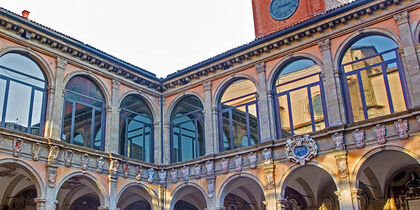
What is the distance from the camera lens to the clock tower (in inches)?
894

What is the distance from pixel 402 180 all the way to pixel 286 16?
33.7 feet

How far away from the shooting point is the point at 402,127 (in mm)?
13992

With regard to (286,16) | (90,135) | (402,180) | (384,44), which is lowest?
(402,180)

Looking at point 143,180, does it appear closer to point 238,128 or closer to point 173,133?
point 173,133

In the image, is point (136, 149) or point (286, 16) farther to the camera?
point (286, 16)

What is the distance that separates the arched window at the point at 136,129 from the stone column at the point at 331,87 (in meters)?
7.94

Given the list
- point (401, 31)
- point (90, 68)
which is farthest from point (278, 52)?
point (90, 68)

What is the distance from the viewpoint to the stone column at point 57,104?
1609 cm

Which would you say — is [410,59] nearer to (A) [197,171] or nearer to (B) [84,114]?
(A) [197,171]

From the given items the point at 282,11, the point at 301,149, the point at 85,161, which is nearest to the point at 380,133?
the point at 301,149

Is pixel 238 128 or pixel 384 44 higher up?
pixel 384 44

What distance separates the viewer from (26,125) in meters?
15.6

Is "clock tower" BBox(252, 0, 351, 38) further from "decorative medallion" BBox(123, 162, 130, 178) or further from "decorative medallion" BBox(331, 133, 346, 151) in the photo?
"decorative medallion" BBox(123, 162, 130, 178)

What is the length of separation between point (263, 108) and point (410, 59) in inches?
214
